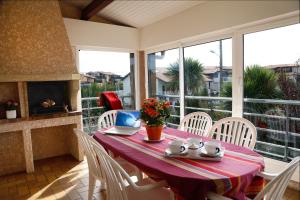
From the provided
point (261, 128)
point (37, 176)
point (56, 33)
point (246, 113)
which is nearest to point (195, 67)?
point (246, 113)

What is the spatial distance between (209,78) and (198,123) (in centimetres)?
99

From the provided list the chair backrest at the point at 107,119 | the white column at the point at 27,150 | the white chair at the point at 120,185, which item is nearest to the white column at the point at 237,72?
the chair backrest at the point at 107,119

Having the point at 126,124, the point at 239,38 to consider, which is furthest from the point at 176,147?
the point at 239,38

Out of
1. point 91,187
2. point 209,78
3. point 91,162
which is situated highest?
point 209,78

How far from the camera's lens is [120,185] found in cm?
137

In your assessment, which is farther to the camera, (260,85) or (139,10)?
(139,10)

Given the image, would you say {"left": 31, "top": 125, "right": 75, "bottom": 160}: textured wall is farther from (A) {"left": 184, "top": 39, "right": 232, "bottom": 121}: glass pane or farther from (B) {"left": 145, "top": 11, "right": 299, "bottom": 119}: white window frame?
(B) {"left": 145, "top": 11, "right": 299, "bottom": 119}: white window frame

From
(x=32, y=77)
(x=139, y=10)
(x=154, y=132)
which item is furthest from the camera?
(x=139, y=10)

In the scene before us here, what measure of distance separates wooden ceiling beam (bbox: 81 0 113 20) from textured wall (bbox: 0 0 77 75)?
1.64 ft

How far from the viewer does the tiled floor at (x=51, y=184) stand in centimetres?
233

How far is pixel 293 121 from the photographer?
2.42m

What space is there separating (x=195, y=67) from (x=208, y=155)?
215 centimetres

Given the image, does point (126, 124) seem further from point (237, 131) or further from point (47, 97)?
point (47, 97)

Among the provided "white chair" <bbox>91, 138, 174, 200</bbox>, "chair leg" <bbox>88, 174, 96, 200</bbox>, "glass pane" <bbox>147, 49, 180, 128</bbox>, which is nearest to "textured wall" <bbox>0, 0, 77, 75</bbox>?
"glass pane" <bbox>147, 49, 180, 128</bbox>
